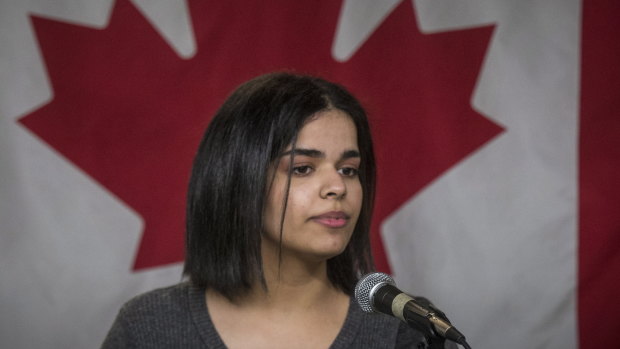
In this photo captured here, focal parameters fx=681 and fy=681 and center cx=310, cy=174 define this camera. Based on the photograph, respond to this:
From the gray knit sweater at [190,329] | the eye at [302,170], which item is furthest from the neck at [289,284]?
the eye at [302,170]

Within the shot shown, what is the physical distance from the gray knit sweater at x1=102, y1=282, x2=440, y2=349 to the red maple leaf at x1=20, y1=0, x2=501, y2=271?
473 millimetres

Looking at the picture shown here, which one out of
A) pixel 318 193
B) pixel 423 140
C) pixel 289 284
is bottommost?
pixel 289 284

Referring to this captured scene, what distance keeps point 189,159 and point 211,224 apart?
0.59 m

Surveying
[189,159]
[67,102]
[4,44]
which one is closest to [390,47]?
[189,159]

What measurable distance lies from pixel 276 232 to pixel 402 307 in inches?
20.8

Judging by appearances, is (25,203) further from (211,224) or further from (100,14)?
(211,224)

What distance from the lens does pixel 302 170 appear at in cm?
151

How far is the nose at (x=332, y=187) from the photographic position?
147 centimetres

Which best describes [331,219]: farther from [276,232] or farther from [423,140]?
[423,140]

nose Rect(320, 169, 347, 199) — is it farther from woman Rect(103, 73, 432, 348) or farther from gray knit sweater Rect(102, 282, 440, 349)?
gray knit sweater Rect(102, 282, 440, 349)

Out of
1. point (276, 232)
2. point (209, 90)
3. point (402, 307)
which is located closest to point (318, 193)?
point (276, 232)

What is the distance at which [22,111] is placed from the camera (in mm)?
2045

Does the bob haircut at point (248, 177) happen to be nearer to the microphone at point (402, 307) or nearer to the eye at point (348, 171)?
the eye at point (348, 171)

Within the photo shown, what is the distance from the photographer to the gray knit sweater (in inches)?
64.0
